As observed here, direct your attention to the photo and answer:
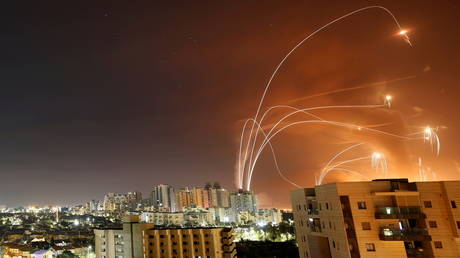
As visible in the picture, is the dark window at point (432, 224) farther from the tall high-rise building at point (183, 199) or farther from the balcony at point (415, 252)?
the tall high-rise building at point (183, 199)

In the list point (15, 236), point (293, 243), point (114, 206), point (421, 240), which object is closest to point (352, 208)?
point (421, 240)

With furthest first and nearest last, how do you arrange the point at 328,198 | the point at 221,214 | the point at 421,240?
the point at 221,214, the point at 328,198, the point at 421,240

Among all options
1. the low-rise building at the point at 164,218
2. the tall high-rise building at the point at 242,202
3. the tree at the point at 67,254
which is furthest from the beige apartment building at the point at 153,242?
the tall high-rise building at the point at 242,202

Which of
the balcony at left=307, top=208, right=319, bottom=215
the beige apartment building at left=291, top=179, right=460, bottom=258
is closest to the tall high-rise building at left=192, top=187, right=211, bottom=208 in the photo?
the balcony at left=307, top=208, right=319, bottom=215

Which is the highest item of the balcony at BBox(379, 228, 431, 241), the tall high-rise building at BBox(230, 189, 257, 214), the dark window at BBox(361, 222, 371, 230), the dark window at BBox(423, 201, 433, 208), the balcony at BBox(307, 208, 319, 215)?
the tall high-rise building at BBox(230, 189, 257, 214)

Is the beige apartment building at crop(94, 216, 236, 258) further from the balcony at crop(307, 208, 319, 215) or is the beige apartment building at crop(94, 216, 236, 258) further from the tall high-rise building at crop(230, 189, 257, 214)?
the tall high-rise building at crop(230, 189, 257, 214)

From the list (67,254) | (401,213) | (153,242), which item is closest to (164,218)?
(67,254)

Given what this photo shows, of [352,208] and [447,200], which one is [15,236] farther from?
[447,200]

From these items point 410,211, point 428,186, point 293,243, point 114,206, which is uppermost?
point 114,206
